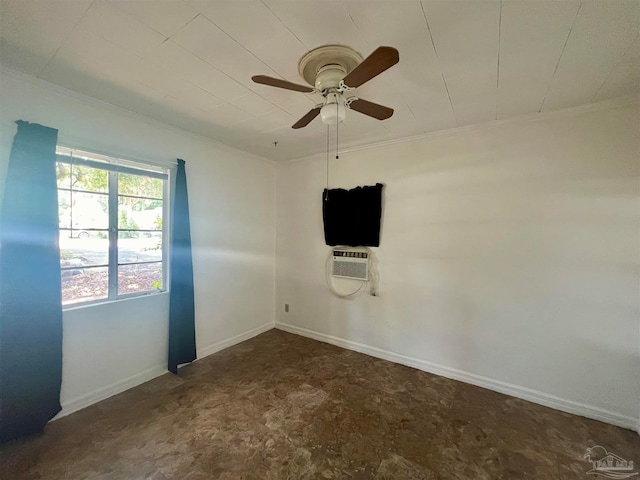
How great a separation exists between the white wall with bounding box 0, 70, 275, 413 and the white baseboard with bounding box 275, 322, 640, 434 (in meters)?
1.34

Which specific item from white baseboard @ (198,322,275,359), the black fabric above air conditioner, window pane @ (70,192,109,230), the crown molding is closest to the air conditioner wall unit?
the black fabric above air conditioner

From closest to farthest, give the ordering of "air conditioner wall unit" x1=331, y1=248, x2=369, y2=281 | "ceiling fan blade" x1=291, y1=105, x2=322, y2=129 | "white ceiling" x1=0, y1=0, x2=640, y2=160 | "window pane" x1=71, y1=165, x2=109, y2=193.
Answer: "white ceiling" x1=0, y1=0, x2=640, y2=160 → "ceiling fan blade" x1=291, y1=105, x2=322, y2=129 → "window pane" x1=71, y1=165, x2=109, y2=193 → "air conditioner wall unit" x1=331, y1=248, x2=369, y2=281

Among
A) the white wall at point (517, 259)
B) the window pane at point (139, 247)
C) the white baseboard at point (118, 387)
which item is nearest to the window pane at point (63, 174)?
the window pane at point (139, 247)

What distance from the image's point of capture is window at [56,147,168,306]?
2082 mm

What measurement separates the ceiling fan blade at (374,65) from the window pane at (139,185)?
7.34ft

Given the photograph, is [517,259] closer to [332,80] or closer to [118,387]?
[332,80]

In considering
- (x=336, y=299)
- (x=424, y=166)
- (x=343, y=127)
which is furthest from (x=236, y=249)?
(x=424, y=166)

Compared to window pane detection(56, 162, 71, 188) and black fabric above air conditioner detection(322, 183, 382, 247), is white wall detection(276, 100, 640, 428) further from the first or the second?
window pane detection(56, 162, 71, 188)

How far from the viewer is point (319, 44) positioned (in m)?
1.45

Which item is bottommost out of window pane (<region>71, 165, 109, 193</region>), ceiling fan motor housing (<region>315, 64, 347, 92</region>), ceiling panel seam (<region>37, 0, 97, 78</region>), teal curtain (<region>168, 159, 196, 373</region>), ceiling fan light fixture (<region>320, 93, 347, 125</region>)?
teal curtain (<region>168, 159, 196, 373</region>)

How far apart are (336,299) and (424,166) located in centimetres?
196

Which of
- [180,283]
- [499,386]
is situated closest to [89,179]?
[180,283]

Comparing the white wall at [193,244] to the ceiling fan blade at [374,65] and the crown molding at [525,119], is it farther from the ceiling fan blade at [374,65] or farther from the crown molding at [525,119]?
the ceiling fan blade at [374,65]

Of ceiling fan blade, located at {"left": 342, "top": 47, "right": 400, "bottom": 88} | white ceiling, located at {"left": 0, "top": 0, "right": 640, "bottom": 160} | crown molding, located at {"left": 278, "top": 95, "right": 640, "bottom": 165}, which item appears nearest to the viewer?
ceiling fan blade, located at {"left": 342, "top": 47, "right": 400, "bottom": 88}
